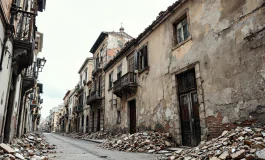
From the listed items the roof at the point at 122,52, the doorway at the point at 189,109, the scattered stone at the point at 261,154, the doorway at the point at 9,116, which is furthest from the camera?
the roof at the point at 122,52

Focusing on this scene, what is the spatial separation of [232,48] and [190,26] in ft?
8.11

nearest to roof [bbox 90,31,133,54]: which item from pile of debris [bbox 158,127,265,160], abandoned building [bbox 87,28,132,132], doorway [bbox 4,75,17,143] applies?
abandoned building [bbox 87,28,132,132]

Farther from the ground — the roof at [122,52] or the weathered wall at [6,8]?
the roof at [122,52]

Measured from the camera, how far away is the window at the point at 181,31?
8.94 metres

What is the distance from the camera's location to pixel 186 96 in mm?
8383

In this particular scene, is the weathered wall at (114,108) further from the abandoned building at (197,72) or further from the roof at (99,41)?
the roof at (99,41)

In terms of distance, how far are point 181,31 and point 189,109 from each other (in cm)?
373

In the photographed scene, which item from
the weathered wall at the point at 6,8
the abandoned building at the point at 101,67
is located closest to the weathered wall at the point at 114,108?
the abandoned building at the point at 101,67

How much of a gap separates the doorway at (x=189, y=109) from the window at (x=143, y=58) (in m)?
3.45

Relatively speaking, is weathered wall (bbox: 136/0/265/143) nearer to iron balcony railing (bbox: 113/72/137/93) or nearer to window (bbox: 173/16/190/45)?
window (bbox: 173/16/190/45)

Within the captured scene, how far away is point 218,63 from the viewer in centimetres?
691

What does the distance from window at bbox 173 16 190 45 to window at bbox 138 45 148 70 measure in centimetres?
270

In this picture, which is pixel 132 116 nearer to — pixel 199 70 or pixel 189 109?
pixel 189 109

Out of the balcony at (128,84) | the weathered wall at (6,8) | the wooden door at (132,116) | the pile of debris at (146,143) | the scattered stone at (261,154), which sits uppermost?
the weathered wall at (6,8)
